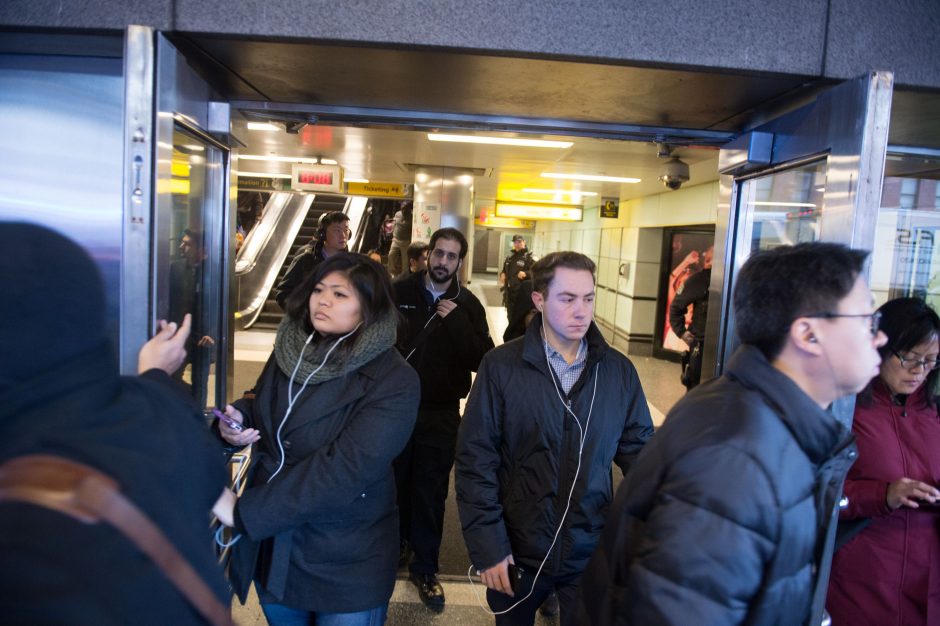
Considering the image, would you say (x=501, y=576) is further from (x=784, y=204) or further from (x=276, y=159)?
(x=276, y=159)

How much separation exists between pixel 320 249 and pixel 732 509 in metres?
4.46

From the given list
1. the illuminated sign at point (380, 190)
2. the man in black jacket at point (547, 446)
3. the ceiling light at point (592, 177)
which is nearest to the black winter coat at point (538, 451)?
the man in black jacket at point (547, 446)

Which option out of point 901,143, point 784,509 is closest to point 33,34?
point 784,509

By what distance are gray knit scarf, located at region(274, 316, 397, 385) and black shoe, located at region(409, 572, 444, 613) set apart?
1.83 m

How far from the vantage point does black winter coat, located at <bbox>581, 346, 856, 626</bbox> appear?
1.12m

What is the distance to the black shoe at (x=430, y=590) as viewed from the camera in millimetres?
3262

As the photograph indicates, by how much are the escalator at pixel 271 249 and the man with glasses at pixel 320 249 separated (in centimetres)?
775

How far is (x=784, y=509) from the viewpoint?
3.76 feet

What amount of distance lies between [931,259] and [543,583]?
3.53 meters

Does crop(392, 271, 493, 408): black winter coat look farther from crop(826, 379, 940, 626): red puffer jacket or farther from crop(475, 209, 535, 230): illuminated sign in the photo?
crop(475, 209, 535, 230): illuminated sign

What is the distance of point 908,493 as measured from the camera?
2.03 m

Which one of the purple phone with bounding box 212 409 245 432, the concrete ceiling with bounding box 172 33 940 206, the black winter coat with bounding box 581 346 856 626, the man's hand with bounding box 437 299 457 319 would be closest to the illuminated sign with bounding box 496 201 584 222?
the man's hand with bounding box 437 299 457 319

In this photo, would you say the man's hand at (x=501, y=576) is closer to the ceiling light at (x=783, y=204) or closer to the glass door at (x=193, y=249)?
the glass door at (x=193, y=249)

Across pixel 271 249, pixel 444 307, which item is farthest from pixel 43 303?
pixel 271 249
